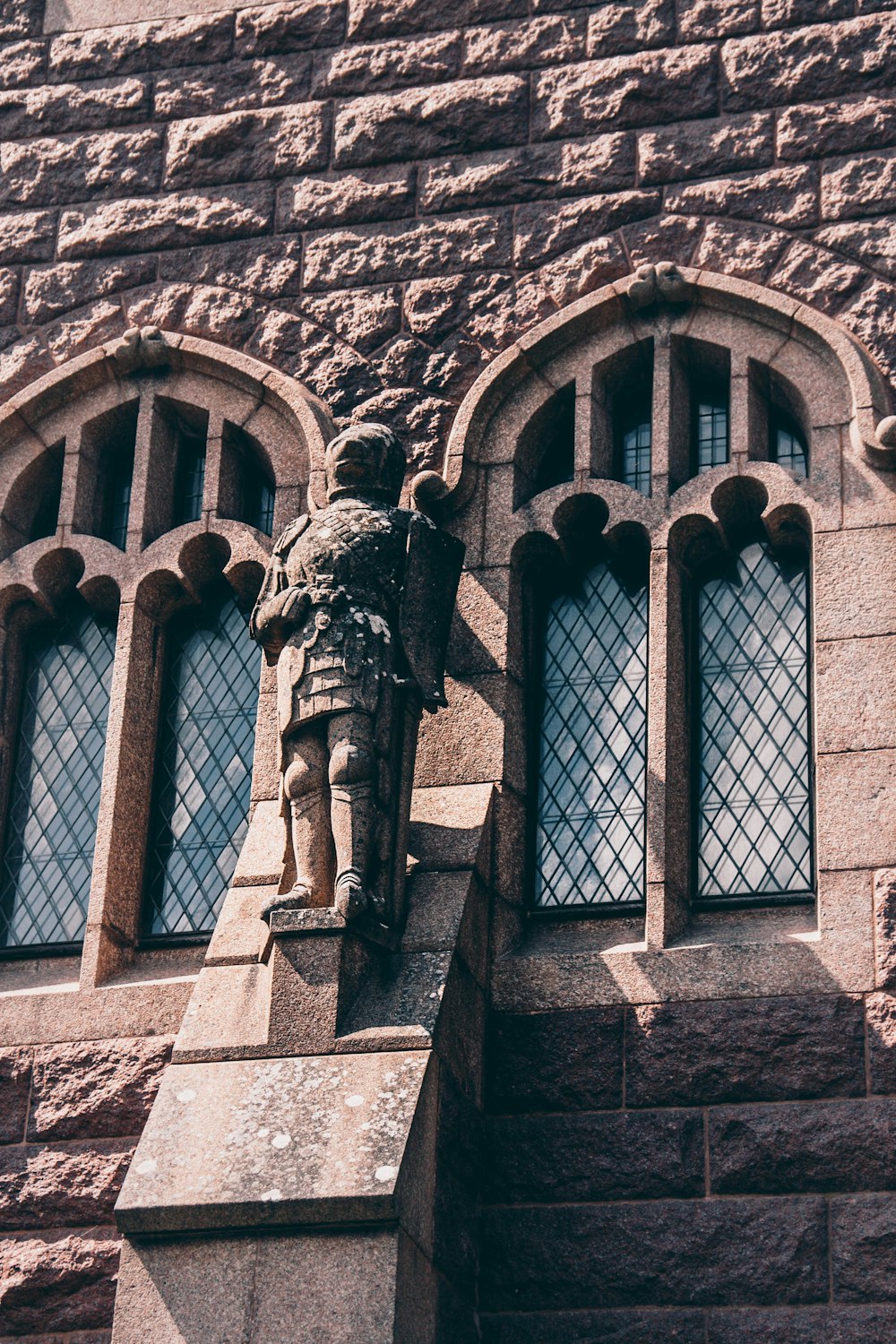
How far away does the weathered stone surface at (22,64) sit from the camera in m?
14.2

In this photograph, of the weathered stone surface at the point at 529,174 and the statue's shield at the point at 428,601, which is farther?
the weathered stone surface at the point at 529,174

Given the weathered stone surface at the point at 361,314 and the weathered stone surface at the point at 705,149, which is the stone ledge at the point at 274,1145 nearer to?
the weathered stone surface at the point at 361,314

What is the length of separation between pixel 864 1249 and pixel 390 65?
6.33 meters

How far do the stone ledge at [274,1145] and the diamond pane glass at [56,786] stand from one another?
2173mm

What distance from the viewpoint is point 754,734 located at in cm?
1172

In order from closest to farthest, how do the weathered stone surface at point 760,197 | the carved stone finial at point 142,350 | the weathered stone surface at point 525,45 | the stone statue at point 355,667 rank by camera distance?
1. the stone statue at point 355,667
2. the weathered stone surface at point 760,197
3. the carved stone finial at point 142,350
4. the weathered stone surface at point 525,45

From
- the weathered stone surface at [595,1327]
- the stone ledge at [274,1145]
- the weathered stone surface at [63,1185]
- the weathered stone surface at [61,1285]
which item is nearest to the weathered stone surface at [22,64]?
the weathered stone surface at [63,1185]

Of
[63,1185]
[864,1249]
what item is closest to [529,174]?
[63,1185]

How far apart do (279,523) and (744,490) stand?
6.92 ft

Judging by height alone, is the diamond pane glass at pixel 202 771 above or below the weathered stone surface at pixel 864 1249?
above

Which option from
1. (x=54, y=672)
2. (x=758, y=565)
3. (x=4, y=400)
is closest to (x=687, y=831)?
(x=758, y=565)

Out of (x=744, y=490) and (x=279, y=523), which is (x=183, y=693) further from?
(x=744, y=490)

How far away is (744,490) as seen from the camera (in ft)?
39.5

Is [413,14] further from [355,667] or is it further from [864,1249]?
[864,1249]
